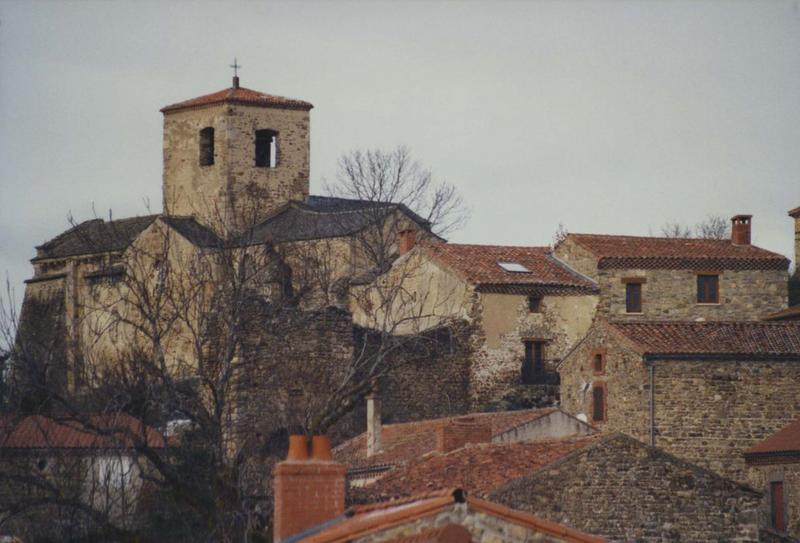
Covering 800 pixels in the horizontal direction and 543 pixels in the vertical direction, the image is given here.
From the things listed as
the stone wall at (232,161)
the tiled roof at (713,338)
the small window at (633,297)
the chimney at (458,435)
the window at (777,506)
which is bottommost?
the window at (777,506)

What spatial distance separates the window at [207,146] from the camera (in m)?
65.8

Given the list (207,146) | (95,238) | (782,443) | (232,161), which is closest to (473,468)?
(782,443)

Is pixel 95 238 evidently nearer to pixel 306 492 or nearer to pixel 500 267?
pixel 500 267

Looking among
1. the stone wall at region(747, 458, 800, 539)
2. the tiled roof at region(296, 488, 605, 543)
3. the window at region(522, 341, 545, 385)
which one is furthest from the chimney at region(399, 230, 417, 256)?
the tiled roof at region(296, 488, 605, 543)

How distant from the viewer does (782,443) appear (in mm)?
43781

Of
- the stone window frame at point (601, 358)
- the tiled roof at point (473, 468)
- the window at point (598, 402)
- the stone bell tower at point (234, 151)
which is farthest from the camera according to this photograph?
the stone bell tower at point (234, 151)

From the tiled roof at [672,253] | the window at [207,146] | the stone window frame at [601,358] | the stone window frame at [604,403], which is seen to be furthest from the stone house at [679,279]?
the window at [207,146]

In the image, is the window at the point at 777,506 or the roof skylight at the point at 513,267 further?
the roof skylight at the point at 513,267

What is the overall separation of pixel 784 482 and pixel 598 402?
191 inches

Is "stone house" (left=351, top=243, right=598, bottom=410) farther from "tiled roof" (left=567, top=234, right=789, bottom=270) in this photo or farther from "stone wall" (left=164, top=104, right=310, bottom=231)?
"stone wall" (left=164, top=104, right=310, bottom=231)

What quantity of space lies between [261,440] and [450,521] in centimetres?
2350

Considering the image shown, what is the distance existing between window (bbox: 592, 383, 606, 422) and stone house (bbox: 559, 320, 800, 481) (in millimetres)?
58

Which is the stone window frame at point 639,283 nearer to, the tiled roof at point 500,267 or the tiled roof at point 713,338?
the tiled roof at point 500,267

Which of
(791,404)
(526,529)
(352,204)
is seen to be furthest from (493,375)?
(526,529)
